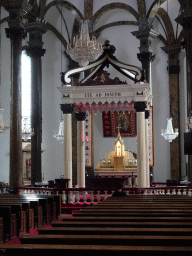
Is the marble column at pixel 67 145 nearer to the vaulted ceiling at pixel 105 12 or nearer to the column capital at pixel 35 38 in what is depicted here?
the column capital at pixel 35 38

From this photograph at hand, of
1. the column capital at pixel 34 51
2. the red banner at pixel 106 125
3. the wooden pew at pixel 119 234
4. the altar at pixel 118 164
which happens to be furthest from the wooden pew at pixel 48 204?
the red banner at pixel 106 125

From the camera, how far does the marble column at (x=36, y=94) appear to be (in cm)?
1523

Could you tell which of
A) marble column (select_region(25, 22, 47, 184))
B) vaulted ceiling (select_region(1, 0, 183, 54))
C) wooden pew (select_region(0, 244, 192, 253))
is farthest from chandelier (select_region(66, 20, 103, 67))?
wooden pew (select_region(0, 244, 192, 253))

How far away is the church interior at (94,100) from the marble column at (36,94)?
0.12ft

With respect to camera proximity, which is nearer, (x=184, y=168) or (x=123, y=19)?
(x=184, y=168)

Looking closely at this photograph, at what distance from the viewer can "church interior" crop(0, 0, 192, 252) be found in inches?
451

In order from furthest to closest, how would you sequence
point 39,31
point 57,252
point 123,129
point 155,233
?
point 123,129 < point 39,31 < point 155,233 < point 57,252

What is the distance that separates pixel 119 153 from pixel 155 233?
1378 centimetres

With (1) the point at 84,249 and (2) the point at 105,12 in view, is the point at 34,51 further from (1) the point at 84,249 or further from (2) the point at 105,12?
(1) the point at 84,249

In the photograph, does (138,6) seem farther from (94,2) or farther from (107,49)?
(107,49)

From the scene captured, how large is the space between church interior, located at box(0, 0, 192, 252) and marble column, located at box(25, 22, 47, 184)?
0.04 m

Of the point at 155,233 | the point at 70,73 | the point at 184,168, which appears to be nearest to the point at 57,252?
the point at 155,233

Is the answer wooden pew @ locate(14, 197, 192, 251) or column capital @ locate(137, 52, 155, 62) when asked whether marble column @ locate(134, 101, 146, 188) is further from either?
wooden pew @ locate(14, 197, 192, 251)

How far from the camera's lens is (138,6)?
16281mm
